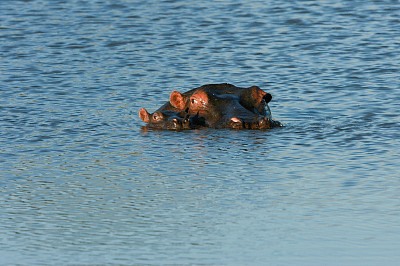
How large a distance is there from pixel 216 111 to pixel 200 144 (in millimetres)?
1528

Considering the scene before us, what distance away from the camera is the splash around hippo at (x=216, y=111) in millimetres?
14695

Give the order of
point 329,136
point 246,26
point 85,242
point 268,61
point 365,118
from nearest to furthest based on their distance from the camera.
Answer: point 85,242
point 329,136
point 365,118
point 268,61
point 246,26

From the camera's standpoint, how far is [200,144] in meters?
13.6

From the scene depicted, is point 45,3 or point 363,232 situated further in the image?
point 45,3

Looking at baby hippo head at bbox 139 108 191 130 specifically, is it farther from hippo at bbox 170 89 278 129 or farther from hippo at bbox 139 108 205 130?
hippo at bbox 170 89 278 129

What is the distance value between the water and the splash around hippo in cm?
28

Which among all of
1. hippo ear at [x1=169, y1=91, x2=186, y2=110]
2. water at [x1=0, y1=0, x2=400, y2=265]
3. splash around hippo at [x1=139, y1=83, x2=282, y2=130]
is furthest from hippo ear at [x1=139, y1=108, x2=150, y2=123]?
hippo ear at [x1=169, y1=91, x2=186, y2=110]

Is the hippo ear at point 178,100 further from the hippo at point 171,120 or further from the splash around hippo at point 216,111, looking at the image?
the hippo at point 171,120

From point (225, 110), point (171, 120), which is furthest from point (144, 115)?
point (225, 110)

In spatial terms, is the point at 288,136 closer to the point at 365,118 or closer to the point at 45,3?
the point at 365,118

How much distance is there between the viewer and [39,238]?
8.88 m

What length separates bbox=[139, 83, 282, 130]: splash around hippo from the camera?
14.7 metres

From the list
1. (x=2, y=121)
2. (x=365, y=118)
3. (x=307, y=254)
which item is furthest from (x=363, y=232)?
(x=2, y=121)

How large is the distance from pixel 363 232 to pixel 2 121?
8.69m
